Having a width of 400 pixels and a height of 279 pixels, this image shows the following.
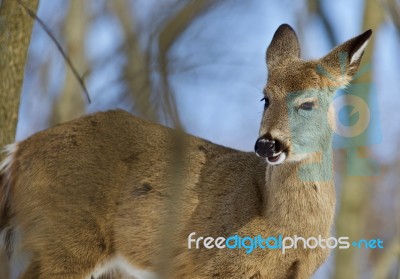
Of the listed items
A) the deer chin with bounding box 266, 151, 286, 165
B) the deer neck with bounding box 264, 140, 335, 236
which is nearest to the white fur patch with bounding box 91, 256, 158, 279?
the deer neck with bounding box 264, 140, 335, 236

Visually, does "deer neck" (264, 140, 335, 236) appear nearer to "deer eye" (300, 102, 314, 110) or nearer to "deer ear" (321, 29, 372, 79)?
"deer eye" (300, 102, 314, 110)

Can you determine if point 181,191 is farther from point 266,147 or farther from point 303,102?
point 303,102

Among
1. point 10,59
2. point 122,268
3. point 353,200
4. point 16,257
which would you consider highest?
point 10,59

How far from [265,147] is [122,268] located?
6.06ft

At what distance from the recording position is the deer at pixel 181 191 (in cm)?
628

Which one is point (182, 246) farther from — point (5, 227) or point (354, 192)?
point (354, 192)

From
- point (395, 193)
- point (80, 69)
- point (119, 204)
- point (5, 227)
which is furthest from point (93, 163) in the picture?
point (395, 193)

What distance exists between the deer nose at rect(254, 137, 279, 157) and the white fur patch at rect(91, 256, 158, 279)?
1594 millimetres

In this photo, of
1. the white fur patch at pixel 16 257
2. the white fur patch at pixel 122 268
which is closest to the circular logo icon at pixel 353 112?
the white fur patch at pixel 122 268

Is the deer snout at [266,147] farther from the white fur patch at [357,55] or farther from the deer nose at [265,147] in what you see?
the white fur patch at [357,55]

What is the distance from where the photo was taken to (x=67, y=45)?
1283 cm

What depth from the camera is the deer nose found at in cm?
579

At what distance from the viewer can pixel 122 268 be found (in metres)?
6.88

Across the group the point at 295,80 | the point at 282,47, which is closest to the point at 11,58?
the point at 282,47
